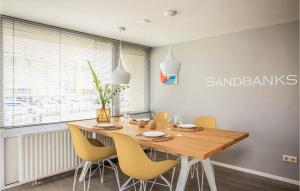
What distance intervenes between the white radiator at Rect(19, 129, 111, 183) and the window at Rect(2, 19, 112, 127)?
308mm

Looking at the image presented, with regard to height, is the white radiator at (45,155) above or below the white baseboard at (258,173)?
above

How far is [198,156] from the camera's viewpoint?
1628mm

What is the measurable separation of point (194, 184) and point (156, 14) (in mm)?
2315

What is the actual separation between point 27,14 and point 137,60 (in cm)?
227

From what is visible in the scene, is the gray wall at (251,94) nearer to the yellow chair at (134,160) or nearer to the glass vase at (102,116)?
the glass vase at (102,116)

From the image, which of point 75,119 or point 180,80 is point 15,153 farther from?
point 180,80

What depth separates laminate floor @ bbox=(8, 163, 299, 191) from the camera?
2.72 meters

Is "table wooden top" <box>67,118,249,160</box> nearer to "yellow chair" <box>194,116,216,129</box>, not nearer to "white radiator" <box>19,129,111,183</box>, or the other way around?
"yellow chair" <box>194,116,216,129</box>

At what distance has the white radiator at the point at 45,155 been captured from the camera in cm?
269

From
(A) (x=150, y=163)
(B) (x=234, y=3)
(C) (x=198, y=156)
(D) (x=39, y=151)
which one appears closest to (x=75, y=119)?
(D) (x=39, y=151)

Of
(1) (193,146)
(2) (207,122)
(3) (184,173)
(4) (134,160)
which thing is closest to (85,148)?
(4) (134,160)

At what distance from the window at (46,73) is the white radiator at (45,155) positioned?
0.31 meters

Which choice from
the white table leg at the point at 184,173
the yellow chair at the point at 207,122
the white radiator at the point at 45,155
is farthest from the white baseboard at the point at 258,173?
the white radiator at the point at 45,155

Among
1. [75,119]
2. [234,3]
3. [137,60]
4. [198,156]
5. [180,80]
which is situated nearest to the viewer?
[198,156]
